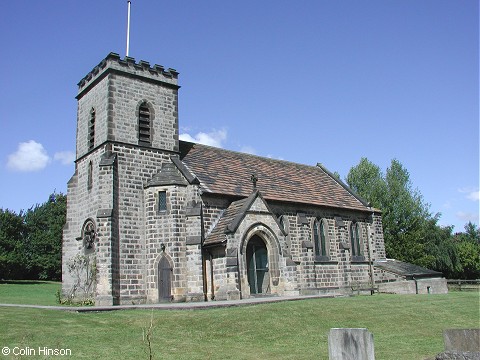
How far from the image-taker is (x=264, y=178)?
33.2m

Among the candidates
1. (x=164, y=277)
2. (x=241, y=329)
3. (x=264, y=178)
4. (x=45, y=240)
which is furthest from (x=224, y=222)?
(x=45, y=240)

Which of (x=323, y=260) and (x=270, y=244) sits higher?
(x=270, y=244)

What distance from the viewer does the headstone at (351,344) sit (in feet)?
22.1

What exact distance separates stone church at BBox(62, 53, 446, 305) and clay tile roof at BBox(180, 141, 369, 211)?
156mm

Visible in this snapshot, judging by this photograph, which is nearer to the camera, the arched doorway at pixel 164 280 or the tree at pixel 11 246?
the arched doorway at pixel 164 280

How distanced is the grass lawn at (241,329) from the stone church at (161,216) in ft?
18.0

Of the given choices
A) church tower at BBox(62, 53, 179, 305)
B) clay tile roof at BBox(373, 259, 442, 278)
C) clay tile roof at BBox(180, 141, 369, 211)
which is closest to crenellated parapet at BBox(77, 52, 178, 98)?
church tower at BBox(62, 53, 179, 305)

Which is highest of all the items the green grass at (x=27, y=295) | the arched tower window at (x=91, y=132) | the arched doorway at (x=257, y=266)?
the arched tower window at (x=91, y=132)

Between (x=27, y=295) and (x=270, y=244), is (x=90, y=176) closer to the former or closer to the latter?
(x=270, y=244)

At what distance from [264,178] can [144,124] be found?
9627mm

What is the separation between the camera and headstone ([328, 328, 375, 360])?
6746 mm

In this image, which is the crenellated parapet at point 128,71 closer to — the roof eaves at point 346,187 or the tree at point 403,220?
the roof eaves at point 346,187

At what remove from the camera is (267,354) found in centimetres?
1272

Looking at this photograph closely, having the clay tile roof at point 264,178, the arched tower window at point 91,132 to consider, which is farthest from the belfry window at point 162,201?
the arched tower window at point 91,132
